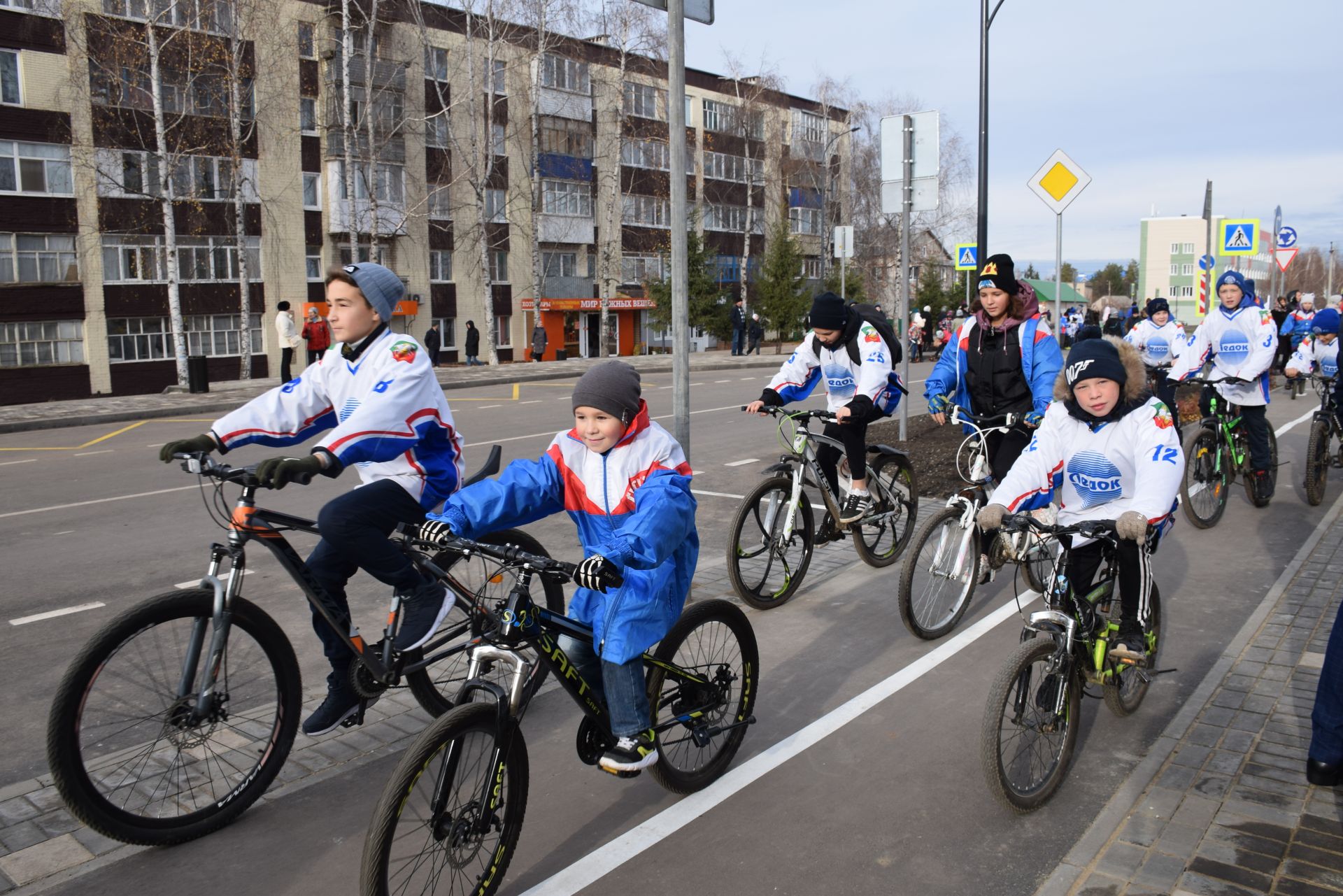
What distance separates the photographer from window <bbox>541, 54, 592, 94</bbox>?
145 feet

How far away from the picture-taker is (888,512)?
24.3 feet

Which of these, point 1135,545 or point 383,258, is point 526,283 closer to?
point 383,258

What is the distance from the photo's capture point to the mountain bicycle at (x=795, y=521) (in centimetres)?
632

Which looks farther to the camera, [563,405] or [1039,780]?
[563,405]

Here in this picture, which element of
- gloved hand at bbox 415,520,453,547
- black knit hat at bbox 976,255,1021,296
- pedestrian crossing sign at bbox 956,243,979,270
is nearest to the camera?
gloved hand at bbox 415,520,453,547

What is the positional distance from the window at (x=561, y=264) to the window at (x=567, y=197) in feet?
6.63

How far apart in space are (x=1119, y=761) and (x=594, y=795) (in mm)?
2109

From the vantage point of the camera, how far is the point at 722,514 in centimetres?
943

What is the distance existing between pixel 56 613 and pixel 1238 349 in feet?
29.4

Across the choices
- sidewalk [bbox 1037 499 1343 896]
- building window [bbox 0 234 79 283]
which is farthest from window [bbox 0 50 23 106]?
sidewalk [bbox 1037 499 1343 896]

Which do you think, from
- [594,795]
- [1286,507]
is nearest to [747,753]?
[594,795]

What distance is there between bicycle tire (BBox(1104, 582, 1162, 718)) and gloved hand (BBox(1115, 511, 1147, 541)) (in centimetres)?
67

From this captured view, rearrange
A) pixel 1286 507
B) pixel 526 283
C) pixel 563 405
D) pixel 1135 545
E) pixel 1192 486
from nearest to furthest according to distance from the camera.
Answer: pixel 1135 545
pixel 1192 486
pixel 1286 507
pixel 563 405
pixel 526 283

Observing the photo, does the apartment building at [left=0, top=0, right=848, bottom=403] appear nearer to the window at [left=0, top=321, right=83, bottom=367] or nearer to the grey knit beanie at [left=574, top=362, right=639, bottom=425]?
the window at [left=0, top=321, right=83, bottom=367]
